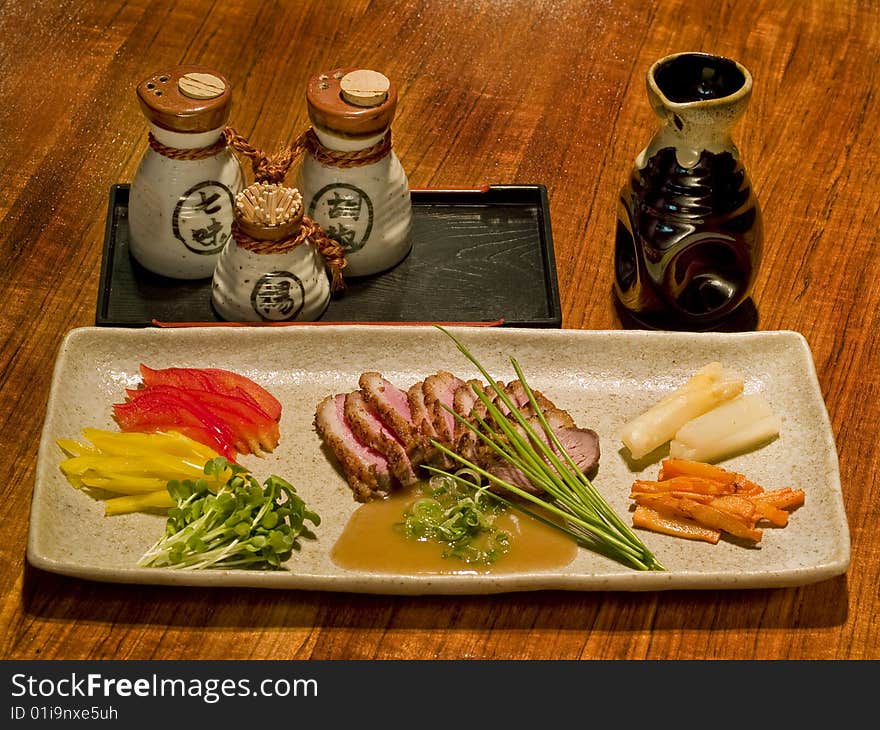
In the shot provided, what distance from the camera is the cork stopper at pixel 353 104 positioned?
2584 millimetres

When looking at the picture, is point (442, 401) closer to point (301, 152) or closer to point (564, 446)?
point (564, 446)

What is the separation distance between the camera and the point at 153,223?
275 cm


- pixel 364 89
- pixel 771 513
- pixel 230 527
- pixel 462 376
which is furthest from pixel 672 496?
pixel 364 89

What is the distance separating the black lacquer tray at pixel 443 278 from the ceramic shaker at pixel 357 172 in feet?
0.26

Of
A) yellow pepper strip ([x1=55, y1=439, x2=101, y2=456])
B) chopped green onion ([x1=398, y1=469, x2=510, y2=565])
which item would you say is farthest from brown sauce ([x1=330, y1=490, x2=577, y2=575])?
yellow pepper strip ([x1=55, y1=439, x2=101, y2=456])

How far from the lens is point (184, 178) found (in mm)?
2691

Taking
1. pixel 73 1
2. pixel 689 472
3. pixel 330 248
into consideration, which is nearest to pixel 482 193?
pixel 330 248

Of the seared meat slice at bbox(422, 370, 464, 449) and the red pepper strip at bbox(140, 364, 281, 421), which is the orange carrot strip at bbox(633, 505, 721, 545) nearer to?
the seared meat slice at bbox(422, 370, 464, 449)

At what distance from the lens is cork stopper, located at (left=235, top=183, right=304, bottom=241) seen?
2539mm

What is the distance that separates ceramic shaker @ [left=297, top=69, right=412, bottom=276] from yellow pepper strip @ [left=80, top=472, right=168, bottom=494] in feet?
2.46

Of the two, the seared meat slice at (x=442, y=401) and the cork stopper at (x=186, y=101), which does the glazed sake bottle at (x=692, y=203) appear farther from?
the cork stopper at (x=186, y=101)

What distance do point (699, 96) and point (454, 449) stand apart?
0.94 metres

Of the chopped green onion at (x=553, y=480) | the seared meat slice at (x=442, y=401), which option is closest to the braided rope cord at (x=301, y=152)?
the seared meat slice at (x=442, y=401)

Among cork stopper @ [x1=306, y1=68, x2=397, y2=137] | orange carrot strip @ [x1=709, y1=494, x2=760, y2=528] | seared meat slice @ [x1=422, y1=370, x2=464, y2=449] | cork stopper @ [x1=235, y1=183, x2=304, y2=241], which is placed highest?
cork stopper @ [x1=306, y1=68, x2=397, y2=137]
